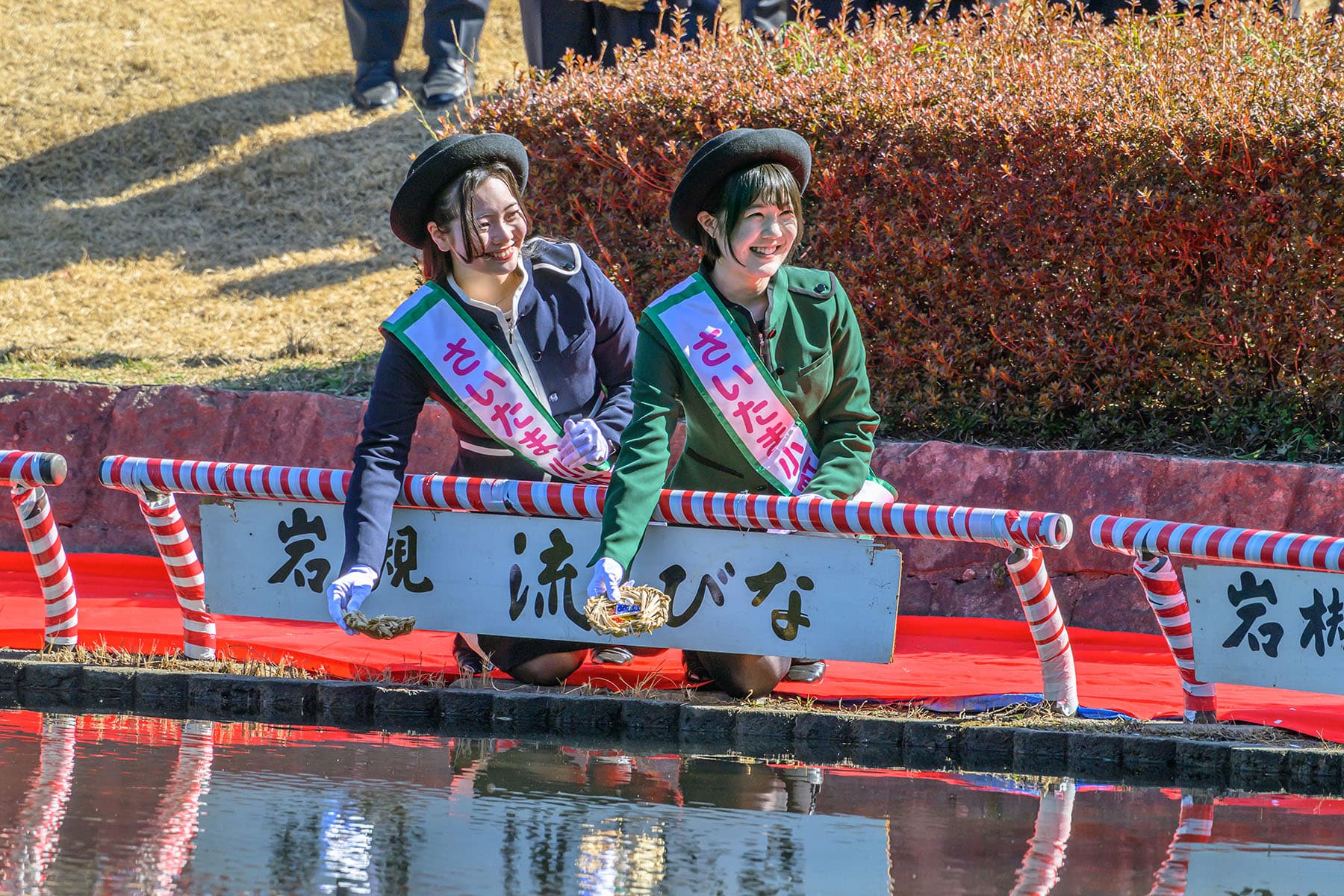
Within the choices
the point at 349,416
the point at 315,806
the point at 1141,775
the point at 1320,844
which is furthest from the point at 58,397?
the point at 1320,844

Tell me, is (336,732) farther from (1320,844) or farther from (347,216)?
(347,216)

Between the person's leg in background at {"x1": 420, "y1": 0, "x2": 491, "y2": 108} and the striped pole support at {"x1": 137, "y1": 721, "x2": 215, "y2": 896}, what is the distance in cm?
775

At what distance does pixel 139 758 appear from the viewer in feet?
15.9

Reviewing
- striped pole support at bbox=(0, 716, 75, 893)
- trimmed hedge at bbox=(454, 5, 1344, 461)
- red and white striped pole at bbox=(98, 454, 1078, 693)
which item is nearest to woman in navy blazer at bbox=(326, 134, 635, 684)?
red and white striped pole at bbox=(98, 454, 1078, 693)

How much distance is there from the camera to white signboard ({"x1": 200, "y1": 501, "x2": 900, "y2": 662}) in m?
5.04

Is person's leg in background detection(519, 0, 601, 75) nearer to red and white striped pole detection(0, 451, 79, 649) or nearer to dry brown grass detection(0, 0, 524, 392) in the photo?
dry brown grass detection(0, 0, 524, 392)

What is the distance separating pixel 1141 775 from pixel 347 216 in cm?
793

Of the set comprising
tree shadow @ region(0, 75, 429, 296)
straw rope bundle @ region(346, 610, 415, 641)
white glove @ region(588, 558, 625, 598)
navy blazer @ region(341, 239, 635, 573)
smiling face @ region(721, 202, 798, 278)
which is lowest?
straw rope bundle @ region(346, 610, 415, 641)

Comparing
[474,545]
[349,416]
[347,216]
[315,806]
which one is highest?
[347,216]

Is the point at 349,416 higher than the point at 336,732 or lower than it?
higher

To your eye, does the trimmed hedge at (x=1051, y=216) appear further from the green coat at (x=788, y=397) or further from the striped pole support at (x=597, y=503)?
the striped pole support at (x=597, y=503)

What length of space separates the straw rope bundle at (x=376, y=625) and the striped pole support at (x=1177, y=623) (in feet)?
6.72

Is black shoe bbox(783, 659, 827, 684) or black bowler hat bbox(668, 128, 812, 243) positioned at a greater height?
black bowler hat bbox(668, 128, 812, 243)

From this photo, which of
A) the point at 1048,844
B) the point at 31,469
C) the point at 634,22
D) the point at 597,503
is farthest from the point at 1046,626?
the point at 634,22
